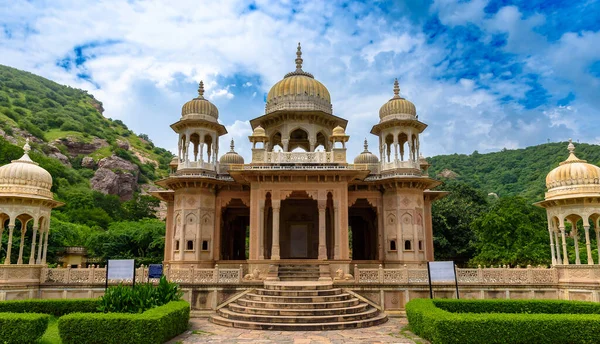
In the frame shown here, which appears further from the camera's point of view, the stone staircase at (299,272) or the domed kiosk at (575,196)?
the stone staircase at (299,272)

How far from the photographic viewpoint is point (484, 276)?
17.9 m

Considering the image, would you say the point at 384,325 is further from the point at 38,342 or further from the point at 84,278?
the point at 84,278

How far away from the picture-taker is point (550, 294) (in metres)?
17.5

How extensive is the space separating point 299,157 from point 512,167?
57851 millimetres

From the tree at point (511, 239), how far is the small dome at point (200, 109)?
70.5 ft

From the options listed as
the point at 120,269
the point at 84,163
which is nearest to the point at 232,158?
the point at 120,269

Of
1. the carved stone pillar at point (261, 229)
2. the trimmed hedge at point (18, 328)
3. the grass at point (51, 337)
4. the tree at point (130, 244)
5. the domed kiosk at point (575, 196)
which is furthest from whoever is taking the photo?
the tree at point (130, 244)

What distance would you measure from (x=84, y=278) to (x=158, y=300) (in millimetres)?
5917

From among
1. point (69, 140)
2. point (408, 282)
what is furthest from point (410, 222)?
point (69, 140)

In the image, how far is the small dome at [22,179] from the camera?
57.2 ft

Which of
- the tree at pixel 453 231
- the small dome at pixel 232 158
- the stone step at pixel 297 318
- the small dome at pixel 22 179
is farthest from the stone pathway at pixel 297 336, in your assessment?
the tree at pixel 453 231

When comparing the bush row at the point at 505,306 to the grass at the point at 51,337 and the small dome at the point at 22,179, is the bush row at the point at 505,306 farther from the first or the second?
the small dome at the point at 22,179

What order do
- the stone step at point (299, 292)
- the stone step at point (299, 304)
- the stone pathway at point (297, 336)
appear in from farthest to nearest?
1. the stone step at point (299, 292)
2. the stone step at point (299, 304)
3. the stone pathway at point (297, 336)

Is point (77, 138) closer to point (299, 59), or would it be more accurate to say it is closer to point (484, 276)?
point (299, 59)
